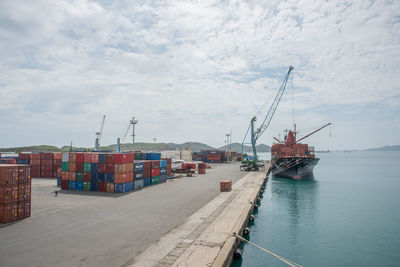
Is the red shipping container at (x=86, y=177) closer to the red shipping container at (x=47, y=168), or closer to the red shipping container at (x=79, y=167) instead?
the red shipping container at (x=79, y=167)

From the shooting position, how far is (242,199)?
28359 mm

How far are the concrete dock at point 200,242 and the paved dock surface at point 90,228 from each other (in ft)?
2.55

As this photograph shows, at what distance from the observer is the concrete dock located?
1213 centimetres

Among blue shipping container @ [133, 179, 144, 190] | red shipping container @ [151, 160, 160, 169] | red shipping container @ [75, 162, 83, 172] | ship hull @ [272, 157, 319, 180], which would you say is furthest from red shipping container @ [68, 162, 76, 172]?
ship hull @ [272, 157, 319, 180]

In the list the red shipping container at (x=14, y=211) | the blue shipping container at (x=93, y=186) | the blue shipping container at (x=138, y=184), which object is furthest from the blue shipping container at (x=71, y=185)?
the red shipping container at (x=14, y=211)

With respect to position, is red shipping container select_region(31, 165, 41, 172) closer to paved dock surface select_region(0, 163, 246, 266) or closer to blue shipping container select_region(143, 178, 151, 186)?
paved dock surface select_region(0, 163, 246, 266)

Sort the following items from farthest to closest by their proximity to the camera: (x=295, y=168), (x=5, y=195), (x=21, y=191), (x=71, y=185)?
(x=295, y=168) → (x=71, y=185) → (x=21, y=191) → (x=5, y=195)

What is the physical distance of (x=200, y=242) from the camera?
1449cm

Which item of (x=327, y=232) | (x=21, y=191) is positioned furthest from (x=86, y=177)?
(x=327, y=232)

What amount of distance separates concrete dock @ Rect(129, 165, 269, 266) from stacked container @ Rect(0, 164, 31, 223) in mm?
12023

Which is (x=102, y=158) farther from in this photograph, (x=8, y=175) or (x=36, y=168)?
(x=36, y=168)

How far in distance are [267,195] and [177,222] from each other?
29571 mm

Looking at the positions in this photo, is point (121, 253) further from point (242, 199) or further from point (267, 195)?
point (267, 195)

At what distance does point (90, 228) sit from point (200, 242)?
8044mm
